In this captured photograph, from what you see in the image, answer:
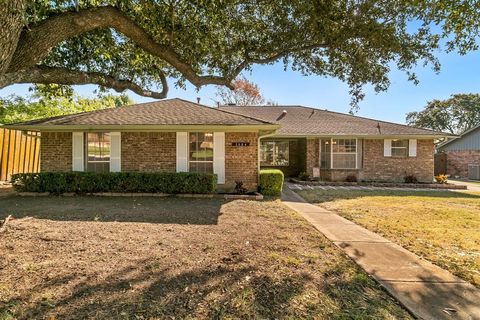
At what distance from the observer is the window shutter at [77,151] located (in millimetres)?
11992

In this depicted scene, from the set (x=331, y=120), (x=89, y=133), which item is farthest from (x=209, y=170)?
(x=331, y=120)

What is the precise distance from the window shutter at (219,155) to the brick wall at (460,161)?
22.1 metres

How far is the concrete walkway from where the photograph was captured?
3.11 metres

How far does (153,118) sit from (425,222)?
32.8ft

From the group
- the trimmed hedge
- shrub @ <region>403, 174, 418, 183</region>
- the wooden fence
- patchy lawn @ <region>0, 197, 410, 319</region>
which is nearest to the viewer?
patchy lawn @ <region>0, 197, 410, 319</region>

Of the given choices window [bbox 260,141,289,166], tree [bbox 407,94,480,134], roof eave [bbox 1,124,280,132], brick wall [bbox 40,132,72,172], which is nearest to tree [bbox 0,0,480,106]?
roof eave [bbox 1,124,280,132]

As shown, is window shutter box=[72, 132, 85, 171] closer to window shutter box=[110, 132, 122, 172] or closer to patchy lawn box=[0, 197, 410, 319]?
window shutter box=[110, 132, 122, 172]

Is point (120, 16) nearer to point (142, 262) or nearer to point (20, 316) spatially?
point (142, 262)

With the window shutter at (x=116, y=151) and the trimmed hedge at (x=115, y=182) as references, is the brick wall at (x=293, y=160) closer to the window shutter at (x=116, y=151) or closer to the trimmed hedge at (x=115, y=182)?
the trimmed hedge at (x=115, y=182)

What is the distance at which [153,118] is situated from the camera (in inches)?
470

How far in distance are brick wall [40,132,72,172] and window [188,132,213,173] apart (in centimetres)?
509

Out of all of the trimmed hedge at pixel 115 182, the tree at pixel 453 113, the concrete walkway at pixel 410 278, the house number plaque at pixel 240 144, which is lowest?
the concrete walkway at pixel 410 278

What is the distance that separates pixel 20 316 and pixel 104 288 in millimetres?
767

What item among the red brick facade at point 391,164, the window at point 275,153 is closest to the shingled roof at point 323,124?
the red brick facade at point 391,164
